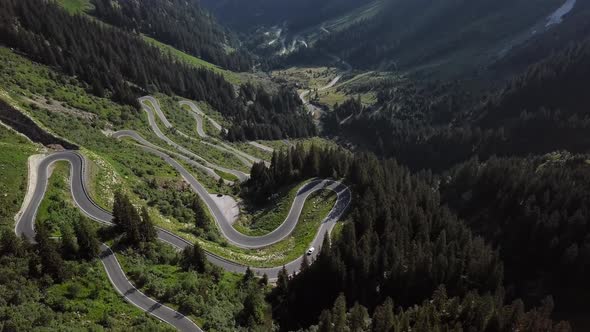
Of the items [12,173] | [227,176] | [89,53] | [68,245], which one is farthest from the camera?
[89,53]

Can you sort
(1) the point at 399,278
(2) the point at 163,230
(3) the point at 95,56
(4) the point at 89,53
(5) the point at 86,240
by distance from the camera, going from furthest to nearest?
(4) the point at 89,53 < (3) the point at 95,56 < (2) the point at 163,230 < (1) the point at 399,278 < (5) the point at 86,240

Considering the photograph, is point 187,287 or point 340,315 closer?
point 340,315

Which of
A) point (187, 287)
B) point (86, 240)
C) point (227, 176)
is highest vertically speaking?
point (86, 240)

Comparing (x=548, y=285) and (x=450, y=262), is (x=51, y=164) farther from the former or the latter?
(x=548, y=285)

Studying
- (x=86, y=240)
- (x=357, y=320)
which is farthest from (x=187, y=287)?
(x=357, y=320)

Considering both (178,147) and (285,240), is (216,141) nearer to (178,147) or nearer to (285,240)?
(178,147)

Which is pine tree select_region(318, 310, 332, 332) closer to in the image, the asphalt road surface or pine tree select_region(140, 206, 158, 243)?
the asphalt road surface

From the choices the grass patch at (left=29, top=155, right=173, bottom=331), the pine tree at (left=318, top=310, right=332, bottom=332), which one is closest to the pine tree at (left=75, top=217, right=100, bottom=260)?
the grass patch at (left=29, top=155, right=173, bottom=331)

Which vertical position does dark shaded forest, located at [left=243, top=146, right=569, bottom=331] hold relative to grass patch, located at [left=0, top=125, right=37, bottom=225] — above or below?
below

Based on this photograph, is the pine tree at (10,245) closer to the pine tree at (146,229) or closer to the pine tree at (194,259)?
the pine tree at (146,229)
